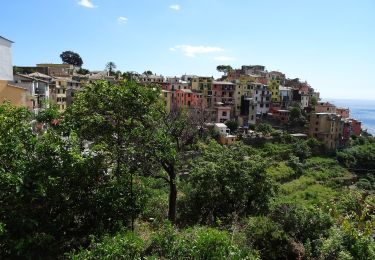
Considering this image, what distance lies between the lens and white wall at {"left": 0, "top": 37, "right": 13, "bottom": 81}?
18922mm

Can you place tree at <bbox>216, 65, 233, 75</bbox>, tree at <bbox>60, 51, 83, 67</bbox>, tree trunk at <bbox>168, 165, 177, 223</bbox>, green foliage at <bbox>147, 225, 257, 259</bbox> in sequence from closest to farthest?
green foliage at <bbox>147, 225, 257, 259</bbox> → tree trunk at <bbox>168, 165, 177, 223</bbox> → tree at <bbox>60, 51, 83, 67</bbox> → tree at <bbox>216, 65, 233, 75</bbox>

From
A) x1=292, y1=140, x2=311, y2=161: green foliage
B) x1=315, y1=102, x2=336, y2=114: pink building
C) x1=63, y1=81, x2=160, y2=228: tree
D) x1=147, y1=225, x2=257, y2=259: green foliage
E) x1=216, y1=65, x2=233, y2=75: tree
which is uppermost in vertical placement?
x1=216, y1=65, x2=233, y2=75: tree

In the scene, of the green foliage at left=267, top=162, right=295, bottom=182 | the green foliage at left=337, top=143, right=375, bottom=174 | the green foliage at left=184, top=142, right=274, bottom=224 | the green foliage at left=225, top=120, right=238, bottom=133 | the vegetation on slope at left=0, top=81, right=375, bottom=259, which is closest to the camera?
the vegetation on slope at left=0, top=81, right=375, bottom=259

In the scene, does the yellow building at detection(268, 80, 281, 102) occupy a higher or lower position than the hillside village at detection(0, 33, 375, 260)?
higher

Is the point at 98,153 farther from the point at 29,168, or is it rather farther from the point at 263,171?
the point at 263,171

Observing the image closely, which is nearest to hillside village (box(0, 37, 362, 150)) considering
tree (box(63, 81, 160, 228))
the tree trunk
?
the tree trunk

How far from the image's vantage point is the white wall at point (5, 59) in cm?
1892

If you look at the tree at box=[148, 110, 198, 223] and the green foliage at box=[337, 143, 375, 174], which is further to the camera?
the green foliage at box=[337, 143, 375, 174]

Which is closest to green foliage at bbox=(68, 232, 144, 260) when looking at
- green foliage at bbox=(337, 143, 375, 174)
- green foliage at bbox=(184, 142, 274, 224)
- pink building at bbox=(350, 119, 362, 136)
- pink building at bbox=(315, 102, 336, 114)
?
green foliage at bbox=(184, 142, 274, 224)

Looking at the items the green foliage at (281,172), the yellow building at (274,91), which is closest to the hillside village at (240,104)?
the yellow building at (274,91)

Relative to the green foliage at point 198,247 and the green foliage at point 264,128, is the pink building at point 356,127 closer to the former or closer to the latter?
the green foliage at point 264,128

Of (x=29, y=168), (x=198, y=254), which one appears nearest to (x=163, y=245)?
(x=198, y=254)

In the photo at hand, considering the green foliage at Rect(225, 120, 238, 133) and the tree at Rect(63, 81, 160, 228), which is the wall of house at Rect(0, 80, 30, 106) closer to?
the tree at Rect(63, 81, 160, 228)

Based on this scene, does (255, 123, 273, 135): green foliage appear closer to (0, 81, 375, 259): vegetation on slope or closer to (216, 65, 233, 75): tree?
(216, 65, 233, 75): tree
